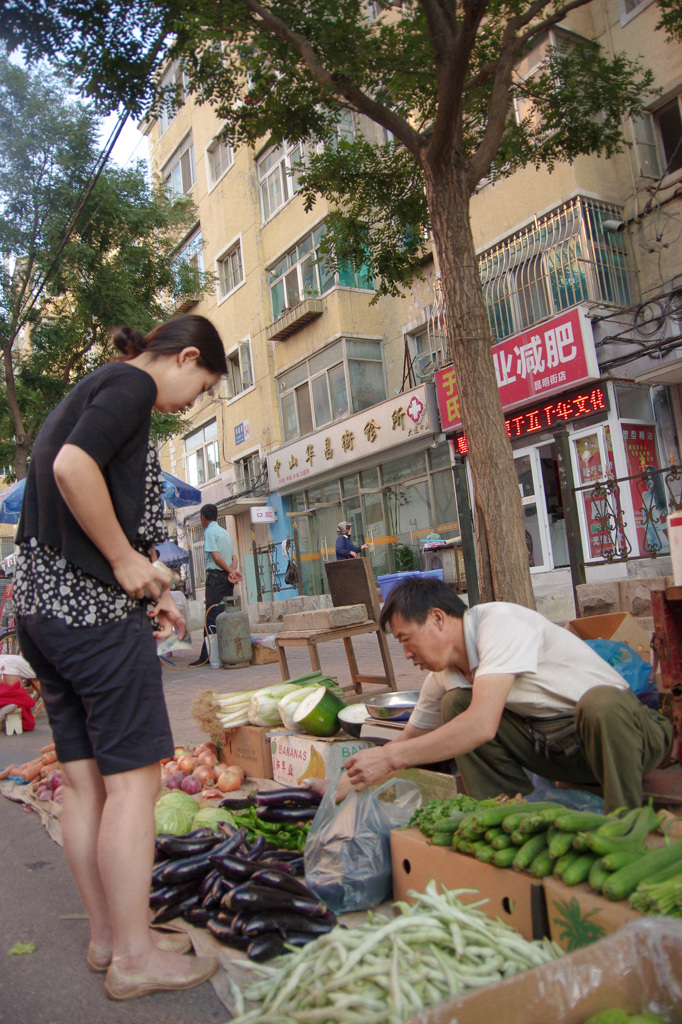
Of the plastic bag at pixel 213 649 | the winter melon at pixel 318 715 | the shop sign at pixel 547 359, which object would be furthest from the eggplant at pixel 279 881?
the shop sign at pixel 547 359

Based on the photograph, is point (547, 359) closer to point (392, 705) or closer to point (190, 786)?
point (392, 705)

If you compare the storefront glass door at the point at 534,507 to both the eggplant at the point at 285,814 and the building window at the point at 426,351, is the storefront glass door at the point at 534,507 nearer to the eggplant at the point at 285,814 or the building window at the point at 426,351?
the building window at the point at 426,351

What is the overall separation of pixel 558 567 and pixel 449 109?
9860 mm

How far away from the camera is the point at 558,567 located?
44.4 ft

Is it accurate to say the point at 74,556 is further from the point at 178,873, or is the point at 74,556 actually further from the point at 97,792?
the point at 178,873

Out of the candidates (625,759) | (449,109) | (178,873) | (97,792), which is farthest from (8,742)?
(449,109)

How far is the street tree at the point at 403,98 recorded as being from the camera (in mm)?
4969

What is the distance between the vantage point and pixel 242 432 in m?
24.1

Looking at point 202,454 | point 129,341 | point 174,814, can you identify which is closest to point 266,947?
point 174,814

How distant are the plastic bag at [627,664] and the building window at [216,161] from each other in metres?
24.3

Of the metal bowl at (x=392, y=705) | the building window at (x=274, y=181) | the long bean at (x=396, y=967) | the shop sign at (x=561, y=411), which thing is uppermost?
the building window at (x=274, y=181)

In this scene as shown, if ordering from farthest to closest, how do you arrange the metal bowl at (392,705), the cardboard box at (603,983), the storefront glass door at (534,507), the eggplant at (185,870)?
the storefront glass door at (534,507)
the metal bowl at (392,705)
the eggplant at (185,870)
the cardboard box at (603,983)

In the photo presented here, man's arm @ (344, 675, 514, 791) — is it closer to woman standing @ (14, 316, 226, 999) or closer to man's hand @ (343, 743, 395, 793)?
man's hand @ (343, 743, 395, 793)

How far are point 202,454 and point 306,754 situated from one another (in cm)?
2459
